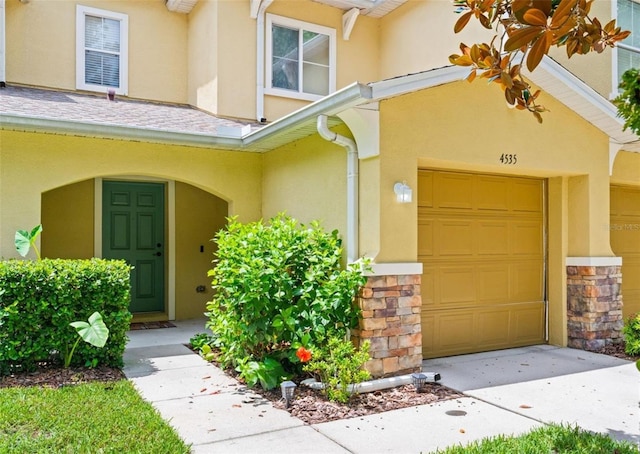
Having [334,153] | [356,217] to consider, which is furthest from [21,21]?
[356,217]

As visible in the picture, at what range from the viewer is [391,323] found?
5.65 m

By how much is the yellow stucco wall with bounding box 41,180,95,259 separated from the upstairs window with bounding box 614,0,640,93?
9383 millimetres

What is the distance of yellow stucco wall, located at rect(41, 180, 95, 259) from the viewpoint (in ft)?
28.5

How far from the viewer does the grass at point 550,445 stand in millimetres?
3754

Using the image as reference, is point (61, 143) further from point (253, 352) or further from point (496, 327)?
point (496, 327)

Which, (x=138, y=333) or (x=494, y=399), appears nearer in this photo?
(x=494, y=399)

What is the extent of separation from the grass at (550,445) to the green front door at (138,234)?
22.7 ft

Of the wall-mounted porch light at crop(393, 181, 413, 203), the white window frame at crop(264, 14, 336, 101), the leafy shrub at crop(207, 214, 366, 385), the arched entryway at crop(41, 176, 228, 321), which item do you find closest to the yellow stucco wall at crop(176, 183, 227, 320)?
the arched entryway at crop(41, 176, 228, 321)

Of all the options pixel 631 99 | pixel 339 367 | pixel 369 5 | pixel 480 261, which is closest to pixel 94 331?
pixel 339 367

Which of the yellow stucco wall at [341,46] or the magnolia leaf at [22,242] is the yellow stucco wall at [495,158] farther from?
the yellow stucco wall at [341,46]

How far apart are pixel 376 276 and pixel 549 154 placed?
10.6 feet

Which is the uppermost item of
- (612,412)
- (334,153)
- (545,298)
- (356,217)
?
(334,153)

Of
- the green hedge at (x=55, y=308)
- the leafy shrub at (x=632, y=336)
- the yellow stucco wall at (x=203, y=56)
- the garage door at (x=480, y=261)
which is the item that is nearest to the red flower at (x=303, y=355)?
the garage door at (x=480, y=261)

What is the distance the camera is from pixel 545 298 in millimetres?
7762
